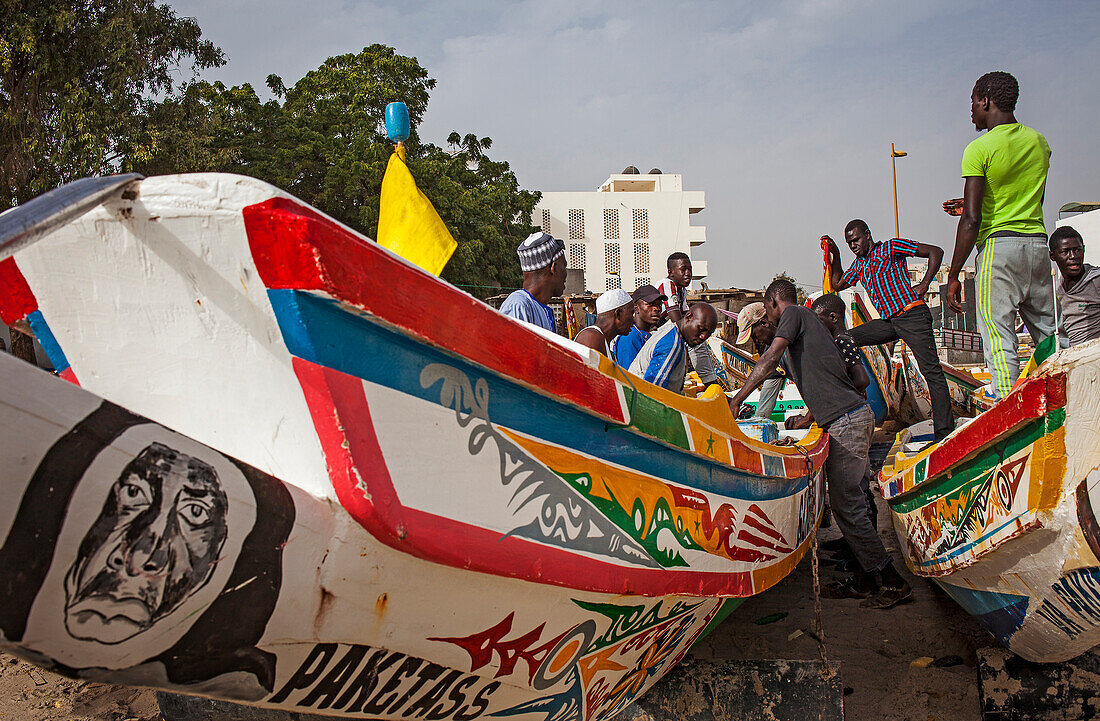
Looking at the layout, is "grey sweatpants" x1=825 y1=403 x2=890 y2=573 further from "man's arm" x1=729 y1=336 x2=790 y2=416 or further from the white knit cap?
the white knit cap

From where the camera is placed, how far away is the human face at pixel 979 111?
12.2ft

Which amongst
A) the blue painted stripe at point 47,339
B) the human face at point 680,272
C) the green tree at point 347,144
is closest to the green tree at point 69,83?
the green tree at point 347,144

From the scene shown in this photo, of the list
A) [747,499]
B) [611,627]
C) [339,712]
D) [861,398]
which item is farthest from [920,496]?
[339,712]

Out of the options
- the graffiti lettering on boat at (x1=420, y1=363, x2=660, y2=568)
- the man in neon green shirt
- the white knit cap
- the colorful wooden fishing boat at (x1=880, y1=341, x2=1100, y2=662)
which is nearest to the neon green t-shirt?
the man in neon green shirt

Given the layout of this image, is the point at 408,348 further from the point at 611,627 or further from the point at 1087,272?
the point at 1087,272

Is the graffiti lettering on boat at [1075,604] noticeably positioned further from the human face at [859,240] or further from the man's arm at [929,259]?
the human face at [859,240]

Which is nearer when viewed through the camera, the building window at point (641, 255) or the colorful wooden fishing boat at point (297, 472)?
the colorful wooden fishing boat at point (297, 472)

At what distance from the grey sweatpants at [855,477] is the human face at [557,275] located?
1768 millimetres

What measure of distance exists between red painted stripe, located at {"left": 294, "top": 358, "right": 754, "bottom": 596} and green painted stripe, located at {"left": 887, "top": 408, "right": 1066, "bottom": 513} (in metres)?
1.65

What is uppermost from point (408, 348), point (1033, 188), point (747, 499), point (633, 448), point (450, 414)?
point (1033, 188)

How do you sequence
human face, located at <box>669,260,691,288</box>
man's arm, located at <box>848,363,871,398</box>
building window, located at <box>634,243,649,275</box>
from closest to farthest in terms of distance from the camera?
1. man's arm, located at <box>848,363,871,398</box>
2. human face, located at <box>669,260,691,288</box>
3. building window, located at <box>634,243,649,275</box>

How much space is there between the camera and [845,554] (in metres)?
5.06

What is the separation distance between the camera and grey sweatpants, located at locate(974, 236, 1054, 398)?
3582mm

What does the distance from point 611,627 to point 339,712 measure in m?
0.85
